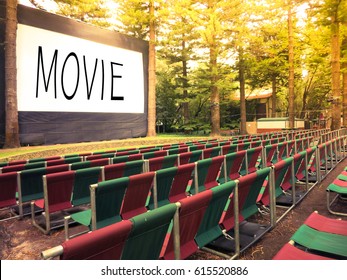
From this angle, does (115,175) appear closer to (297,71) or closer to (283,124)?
(283,124)

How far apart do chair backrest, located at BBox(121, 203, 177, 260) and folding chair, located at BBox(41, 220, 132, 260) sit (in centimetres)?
6

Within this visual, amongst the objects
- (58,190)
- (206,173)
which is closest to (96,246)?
(58,190)

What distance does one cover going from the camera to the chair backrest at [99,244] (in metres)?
1.31

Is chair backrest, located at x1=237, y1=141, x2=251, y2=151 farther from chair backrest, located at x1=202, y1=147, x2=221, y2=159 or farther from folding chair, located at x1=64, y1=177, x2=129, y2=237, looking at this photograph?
folding chair, located at x1=64, y1=177, x2=129, y2=237

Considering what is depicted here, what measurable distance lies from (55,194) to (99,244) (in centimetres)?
233

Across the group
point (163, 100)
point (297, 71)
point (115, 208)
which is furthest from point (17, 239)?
point (297, 71)

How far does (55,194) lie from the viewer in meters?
3.48

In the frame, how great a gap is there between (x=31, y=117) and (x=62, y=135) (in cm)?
175

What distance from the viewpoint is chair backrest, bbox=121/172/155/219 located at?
2.95 metres

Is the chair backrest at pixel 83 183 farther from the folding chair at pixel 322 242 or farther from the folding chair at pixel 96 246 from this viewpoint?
the folding chair at pixel 322 242

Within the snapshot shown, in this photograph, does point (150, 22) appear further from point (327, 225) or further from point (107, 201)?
point (327, 225)

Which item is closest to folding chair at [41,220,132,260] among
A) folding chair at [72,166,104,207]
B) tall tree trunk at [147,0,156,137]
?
folding chair at [72,166,104,207]

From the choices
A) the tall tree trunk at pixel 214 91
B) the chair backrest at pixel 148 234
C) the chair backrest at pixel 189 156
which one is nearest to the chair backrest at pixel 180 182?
the chair backrest at pixel 189 156

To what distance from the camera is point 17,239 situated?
327 cm
